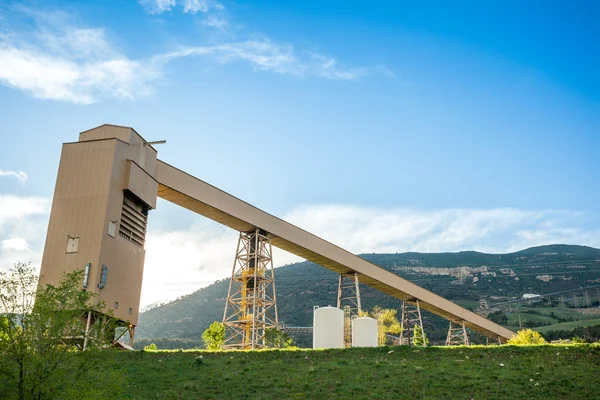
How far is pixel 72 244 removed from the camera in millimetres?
25922

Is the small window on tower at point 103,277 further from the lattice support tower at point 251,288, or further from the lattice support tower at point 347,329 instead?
the lattice support tower at point 347,329

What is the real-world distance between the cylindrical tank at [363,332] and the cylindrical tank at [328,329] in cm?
170

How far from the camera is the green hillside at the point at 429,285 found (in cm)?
10044

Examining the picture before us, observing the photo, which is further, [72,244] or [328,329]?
[328,329]

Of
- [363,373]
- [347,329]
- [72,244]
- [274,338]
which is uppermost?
[72,244]

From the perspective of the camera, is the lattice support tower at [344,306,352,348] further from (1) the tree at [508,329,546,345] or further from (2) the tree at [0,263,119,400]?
(2) the tree at [0,263,119,400]

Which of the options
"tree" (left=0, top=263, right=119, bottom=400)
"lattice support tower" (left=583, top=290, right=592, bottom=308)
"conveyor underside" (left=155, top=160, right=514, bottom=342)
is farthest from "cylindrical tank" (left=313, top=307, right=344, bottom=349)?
"lattice support tower" (left=583, top=290, right=592, bottom=308)

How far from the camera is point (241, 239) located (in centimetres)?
3600

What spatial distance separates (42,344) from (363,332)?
2152 centimetres

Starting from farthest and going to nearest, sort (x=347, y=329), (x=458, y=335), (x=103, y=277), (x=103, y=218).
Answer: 1. (x=458, y=335)
2. (x=347, y=329)
3. (x=103, y=218)
4. (x=103, y=277)

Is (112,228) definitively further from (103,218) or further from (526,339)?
(526,339)

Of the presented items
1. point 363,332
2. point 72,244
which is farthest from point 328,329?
point 72,244

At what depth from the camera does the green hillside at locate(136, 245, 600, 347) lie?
3954 inches

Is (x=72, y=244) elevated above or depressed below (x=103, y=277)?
above
